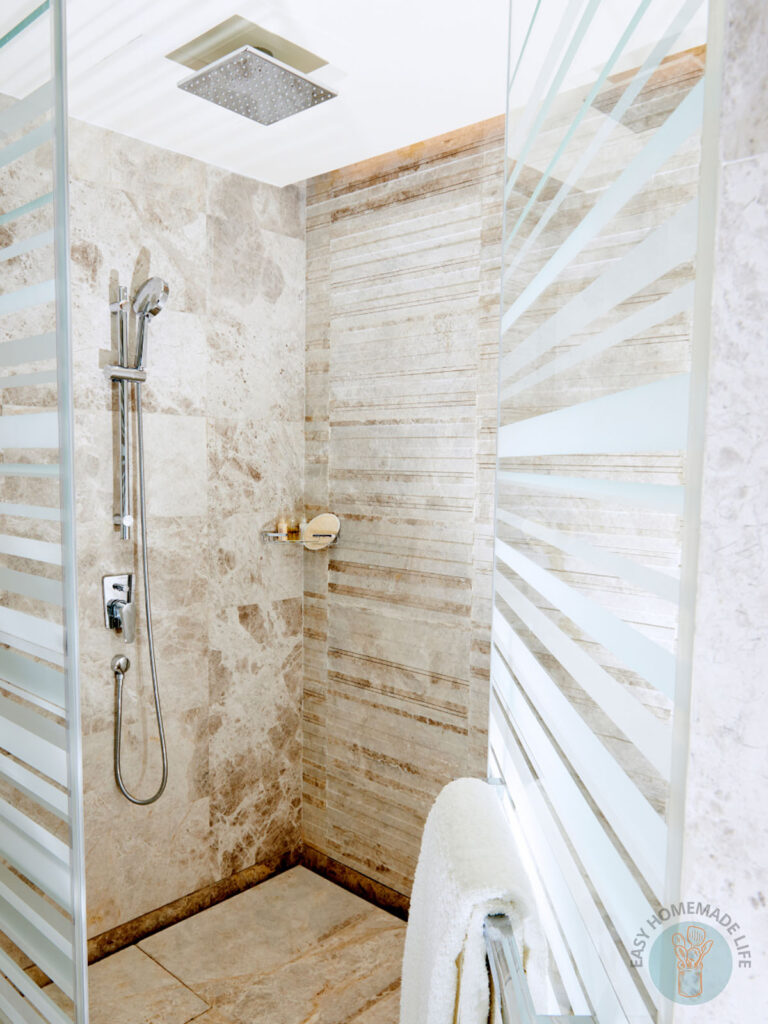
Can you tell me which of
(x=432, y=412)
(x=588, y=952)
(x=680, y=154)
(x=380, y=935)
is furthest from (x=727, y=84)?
(x=380, y=935)

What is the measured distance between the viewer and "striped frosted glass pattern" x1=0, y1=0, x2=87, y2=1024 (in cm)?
93

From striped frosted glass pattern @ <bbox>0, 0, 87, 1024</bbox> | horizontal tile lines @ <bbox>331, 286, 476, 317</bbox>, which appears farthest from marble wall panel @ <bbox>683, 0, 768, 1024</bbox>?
horizontal tile lines @ <bbox>331, 286, 476, 317</bbox>

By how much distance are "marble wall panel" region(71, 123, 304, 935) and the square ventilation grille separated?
1.48 feet

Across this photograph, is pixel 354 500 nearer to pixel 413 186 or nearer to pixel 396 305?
pixel 396 305

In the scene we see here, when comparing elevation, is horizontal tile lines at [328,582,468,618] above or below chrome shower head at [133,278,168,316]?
below

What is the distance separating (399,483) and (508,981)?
70.7 inches

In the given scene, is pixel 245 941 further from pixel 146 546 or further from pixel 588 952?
pixel 588 952

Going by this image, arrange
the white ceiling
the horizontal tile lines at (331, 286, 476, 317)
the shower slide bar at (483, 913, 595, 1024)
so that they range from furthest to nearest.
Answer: the horizontal tile lines at (331, 286, 476, 317) < the white ceiling < the shower slide bar at (483, 913, 595, 1024)

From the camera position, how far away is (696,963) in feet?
1.06

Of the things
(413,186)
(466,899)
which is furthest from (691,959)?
(413,186)

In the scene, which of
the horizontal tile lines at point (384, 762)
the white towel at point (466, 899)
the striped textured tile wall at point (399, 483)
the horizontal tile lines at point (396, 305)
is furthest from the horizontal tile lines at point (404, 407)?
the white towel at point (466, 899)

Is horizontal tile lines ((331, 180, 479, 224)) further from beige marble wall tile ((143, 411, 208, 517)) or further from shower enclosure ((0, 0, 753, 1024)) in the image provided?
beige marble wall tile ((143, 411, 208, 517))

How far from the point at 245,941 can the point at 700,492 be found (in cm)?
239

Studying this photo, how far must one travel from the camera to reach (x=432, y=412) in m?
2.17
